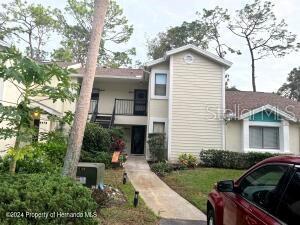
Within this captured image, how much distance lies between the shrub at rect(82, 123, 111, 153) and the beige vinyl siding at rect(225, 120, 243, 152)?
675 centimetres

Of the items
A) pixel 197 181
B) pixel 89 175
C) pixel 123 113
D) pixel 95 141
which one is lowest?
pixel 197 181

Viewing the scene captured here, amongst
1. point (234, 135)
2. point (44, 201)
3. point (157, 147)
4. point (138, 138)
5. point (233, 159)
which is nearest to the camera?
point (44, 201)

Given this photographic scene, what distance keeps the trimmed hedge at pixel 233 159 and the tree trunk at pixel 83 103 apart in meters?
10.9

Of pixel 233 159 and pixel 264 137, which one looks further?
pixel 264 137

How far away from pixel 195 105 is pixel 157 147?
321cm

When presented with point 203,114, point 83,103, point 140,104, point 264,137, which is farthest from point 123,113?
point 83,103

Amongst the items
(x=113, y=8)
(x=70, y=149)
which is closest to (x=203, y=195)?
(x=70, y=149)

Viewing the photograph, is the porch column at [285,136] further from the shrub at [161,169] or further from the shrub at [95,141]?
the shrub at [95,141]

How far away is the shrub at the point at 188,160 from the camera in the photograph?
16.4m

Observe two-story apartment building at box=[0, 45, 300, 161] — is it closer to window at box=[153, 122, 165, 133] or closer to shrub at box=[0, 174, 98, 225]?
window at box=[153, 122, 165, 133]

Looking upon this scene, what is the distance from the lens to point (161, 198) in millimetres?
9570

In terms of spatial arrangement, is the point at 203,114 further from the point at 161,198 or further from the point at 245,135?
the point at 161,198

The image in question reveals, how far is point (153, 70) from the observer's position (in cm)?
1847

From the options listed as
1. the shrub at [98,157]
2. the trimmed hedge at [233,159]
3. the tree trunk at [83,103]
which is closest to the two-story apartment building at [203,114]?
the trimmed hedge at [233,159]
